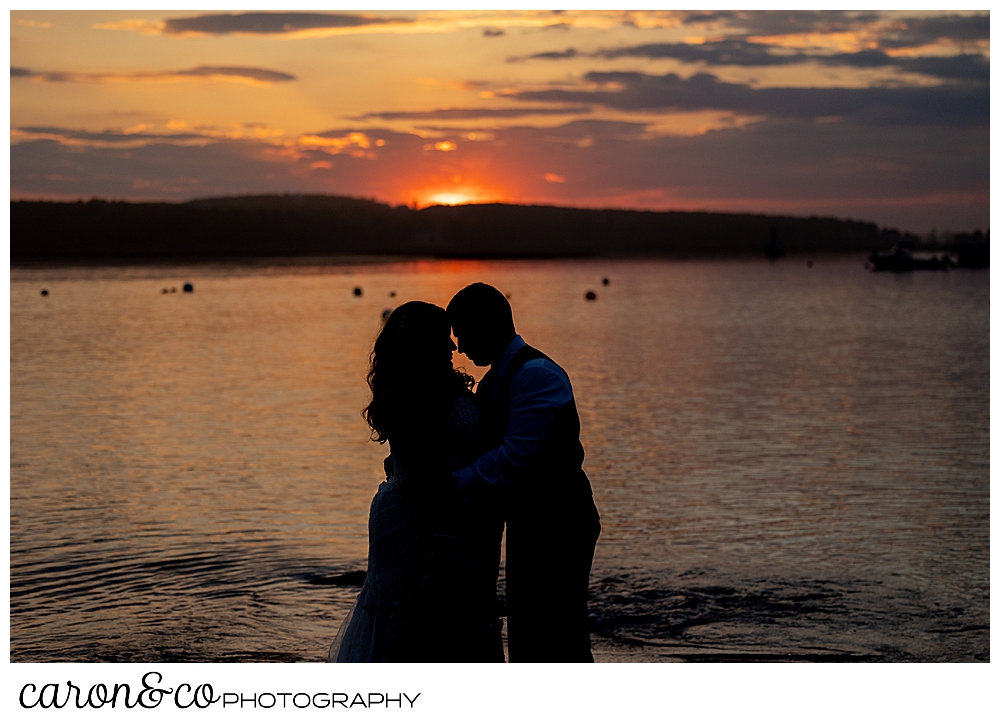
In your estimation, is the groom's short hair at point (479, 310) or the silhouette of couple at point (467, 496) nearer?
the silhouette of couple at point (467, 496)

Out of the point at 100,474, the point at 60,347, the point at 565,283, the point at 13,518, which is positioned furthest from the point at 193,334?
the point at 565,283

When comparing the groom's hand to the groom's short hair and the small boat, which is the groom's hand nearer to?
the groom's short hair

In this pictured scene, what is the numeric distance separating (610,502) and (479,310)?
885 cm

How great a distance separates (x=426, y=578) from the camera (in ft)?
16.0

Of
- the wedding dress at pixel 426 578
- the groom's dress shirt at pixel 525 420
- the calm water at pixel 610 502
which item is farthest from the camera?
the calm water at pixel 610 502

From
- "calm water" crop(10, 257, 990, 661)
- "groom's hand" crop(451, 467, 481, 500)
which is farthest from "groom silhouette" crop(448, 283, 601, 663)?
"calm water" crop(10, 257, 990, 661)

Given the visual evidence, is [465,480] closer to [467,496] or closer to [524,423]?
[467,496]

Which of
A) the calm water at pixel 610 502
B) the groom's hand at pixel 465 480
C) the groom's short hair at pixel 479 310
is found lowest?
the calm water at pixel 610 502

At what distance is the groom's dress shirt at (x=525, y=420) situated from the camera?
4.70m

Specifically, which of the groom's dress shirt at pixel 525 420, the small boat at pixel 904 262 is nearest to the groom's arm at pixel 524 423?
the groom's dress shirt at pixel 525 420

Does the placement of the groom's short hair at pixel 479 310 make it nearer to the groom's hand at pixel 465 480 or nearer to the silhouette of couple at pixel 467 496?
the silhouette of couple at pixel 467 496

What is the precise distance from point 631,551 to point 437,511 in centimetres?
667

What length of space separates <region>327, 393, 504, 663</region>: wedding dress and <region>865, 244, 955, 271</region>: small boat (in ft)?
429

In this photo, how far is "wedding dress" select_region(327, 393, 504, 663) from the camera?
190 inches
